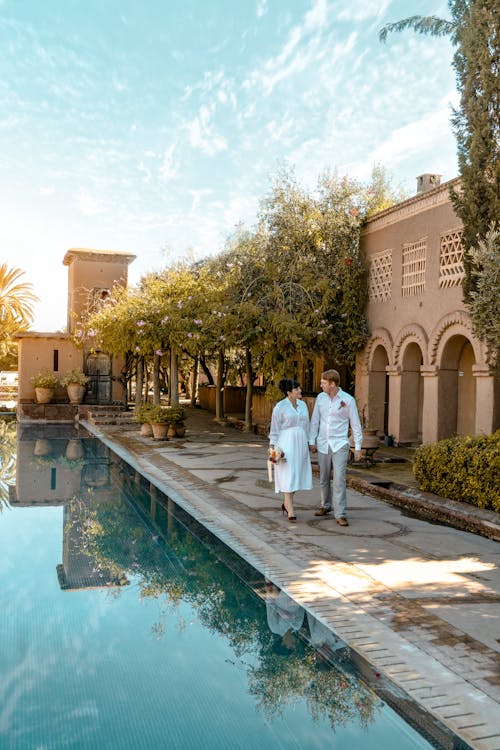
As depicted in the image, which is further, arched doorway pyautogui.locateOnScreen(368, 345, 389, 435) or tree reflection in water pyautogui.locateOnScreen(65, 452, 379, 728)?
arched doorway pyautogui.locateOnScreen(368, 345, 389, 435)

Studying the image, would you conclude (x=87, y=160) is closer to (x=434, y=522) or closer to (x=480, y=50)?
(x=480, y=50)

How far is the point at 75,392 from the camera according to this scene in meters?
26.9

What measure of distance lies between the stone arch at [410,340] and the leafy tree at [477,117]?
15.2 ft

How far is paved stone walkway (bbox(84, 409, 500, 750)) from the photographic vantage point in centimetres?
411

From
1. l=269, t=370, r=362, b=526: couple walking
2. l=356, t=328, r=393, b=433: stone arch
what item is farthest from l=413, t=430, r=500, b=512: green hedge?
l=356, t=328, r=393, b=433: stone arch

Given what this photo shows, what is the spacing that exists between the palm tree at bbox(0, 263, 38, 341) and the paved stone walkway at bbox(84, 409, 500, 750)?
119 feet

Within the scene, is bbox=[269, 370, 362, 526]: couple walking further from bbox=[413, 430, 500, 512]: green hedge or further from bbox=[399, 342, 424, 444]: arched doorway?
bbox=[399, 342, 424, 444]: arched doorway

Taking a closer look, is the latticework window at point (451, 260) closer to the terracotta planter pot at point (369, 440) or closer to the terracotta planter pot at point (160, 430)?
the terracotta planter pot at point (369, 440)

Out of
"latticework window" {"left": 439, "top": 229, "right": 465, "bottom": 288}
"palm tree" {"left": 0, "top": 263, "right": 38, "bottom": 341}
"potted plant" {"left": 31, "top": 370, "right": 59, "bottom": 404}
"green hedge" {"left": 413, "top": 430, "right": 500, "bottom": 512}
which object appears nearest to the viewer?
"green hedge" {"left": 413, "top": 430, "right": 500, "bottom": 512}

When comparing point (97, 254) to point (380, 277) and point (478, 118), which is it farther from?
point (478, 118)

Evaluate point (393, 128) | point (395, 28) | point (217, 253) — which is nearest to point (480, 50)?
point (395, 28)

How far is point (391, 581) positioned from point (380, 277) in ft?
42.9

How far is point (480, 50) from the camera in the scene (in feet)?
35.8

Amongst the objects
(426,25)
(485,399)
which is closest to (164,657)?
(485,399)
